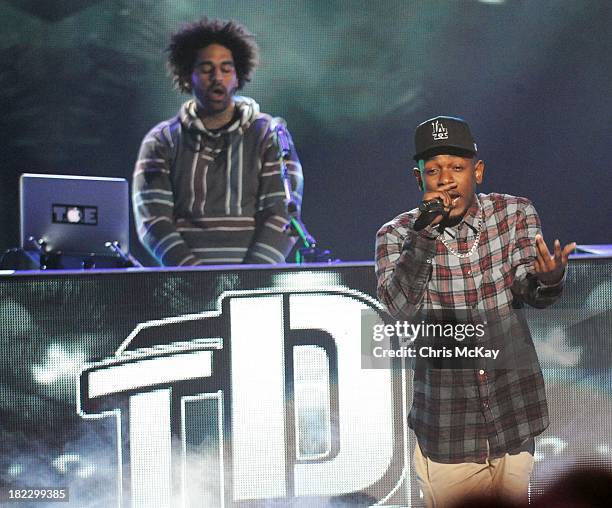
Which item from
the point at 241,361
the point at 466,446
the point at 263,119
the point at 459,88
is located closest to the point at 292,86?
the point at 263,119

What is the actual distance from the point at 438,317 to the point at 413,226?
0.44m

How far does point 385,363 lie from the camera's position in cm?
349

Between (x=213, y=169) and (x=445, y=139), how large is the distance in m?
3.24

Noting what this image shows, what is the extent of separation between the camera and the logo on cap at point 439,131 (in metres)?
2.84

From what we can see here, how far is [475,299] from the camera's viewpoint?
2.87m

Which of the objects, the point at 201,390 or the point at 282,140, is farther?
the point at 282,140

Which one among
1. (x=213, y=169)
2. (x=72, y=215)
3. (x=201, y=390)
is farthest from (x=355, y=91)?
(x=201, y=390)

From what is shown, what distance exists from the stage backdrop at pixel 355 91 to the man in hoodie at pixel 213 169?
0.13 metres

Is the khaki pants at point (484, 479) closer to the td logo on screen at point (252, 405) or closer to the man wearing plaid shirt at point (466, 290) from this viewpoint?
the man wearing plaid shirt at point (466, 290)

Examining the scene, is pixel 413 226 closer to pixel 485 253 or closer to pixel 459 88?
pixel 485 253

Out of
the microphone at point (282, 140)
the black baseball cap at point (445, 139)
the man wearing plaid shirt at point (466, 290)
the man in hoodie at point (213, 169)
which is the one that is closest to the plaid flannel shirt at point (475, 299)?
the man wearing plaid shirt at point (466, 290)

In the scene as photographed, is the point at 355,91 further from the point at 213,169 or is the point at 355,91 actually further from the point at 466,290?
the point at 466,290

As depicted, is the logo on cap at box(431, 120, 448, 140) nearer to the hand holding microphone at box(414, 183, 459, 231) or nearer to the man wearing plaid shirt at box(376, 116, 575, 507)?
the man wearing plaid shirt at box(376, 116, 575, 507)

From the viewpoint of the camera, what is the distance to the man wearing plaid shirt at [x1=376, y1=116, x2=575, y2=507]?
2775 mm
